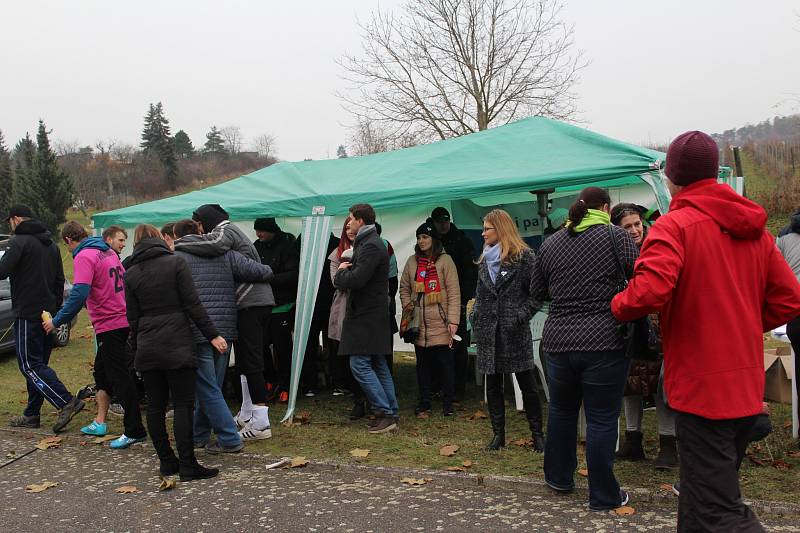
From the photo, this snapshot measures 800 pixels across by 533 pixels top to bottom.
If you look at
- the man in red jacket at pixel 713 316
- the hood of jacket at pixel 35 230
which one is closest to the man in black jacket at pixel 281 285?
the hood of jacket at pixel 35 230

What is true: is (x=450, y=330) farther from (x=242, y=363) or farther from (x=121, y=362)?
(x=121, y=362)

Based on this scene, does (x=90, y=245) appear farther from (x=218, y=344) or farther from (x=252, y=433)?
(x=252, y=433)

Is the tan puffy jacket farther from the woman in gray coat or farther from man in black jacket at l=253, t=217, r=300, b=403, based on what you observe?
man in black jacket at l=253, t=217, r=300, b=403

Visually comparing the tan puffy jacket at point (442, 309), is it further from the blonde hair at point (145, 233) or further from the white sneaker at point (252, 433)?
the blonde hair at point (145, 233)

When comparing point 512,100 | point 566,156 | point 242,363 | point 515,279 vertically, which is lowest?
point 242,363

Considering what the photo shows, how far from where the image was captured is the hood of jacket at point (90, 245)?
245 inches

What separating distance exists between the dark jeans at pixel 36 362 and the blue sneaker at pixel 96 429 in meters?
0.46

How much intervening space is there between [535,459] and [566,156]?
265 centimetres

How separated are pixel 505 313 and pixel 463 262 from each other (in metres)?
2.14

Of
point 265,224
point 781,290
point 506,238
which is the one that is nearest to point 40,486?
point 265,224

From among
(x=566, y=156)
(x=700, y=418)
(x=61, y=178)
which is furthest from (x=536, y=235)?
(x=61, y=178)

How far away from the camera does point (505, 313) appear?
17.0 feet

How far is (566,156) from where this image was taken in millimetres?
6305

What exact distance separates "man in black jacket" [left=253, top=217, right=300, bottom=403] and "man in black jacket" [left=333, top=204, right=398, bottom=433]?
4.82 feet
